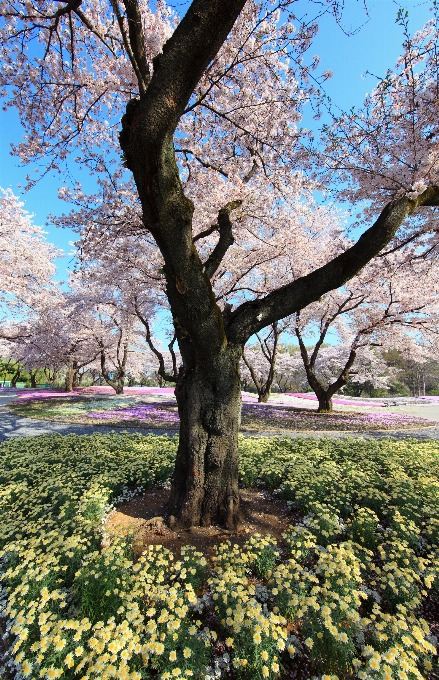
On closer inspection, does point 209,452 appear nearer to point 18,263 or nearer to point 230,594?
point 230,594

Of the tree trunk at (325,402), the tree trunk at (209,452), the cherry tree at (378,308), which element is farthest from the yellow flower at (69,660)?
the tree trunk at (325,402)

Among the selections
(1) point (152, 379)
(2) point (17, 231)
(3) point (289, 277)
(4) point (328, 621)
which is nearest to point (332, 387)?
(3) point (289, 277)

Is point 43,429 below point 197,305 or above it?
below

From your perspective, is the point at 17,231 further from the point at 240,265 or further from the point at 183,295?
the point at 183,295

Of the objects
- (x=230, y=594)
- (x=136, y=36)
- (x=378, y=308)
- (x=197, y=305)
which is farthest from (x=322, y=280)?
(x=378, y=308)

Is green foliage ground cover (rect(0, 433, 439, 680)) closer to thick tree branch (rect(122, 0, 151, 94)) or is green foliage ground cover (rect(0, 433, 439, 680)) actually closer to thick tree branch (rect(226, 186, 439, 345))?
thick tree branch (rect(226, 186, 439, 345))

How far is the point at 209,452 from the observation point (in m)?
3.76

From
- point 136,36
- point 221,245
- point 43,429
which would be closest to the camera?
point 136,36

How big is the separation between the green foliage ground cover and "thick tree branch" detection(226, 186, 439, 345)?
7.20 ft

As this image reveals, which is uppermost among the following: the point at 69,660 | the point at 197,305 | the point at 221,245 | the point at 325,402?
the point at 221,245

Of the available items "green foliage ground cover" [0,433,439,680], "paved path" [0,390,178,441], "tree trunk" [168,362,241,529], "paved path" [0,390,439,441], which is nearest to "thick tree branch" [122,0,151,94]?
"tree trunk" [168,362,241,529]

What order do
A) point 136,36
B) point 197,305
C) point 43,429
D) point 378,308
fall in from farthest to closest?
1. point 378,308
2. point 43,429
3. point 136,36
4. point 197,305

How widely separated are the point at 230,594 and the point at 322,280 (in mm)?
3065

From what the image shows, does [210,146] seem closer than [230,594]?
No
